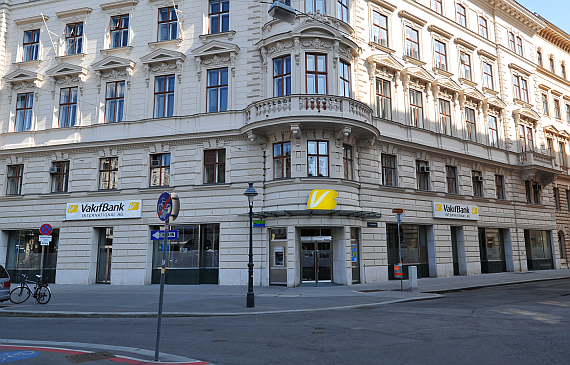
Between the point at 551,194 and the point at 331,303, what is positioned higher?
the point at 551,194

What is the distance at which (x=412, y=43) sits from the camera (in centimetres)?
2909

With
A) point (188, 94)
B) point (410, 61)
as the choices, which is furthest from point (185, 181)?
point (410, 61)

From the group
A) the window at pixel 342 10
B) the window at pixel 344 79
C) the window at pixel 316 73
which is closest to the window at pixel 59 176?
the window at pixel 316 73

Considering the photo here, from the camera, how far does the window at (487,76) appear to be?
33969 millimetres

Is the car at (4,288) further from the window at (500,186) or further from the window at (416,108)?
the window at (500,186)

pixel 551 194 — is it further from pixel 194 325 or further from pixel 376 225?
pixel 194 325

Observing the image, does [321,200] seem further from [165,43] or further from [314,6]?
[165,43]

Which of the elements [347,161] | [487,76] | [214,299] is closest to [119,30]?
[347,161]

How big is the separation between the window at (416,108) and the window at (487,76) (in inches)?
335

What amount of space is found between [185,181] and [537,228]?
28253mm

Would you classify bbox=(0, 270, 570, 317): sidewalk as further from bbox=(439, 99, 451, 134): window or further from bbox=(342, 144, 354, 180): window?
bbox=(439, 99, 451, 134): window

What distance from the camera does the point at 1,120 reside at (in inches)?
1129

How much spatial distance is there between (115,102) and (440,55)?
22.2m

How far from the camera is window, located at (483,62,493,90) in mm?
33969
